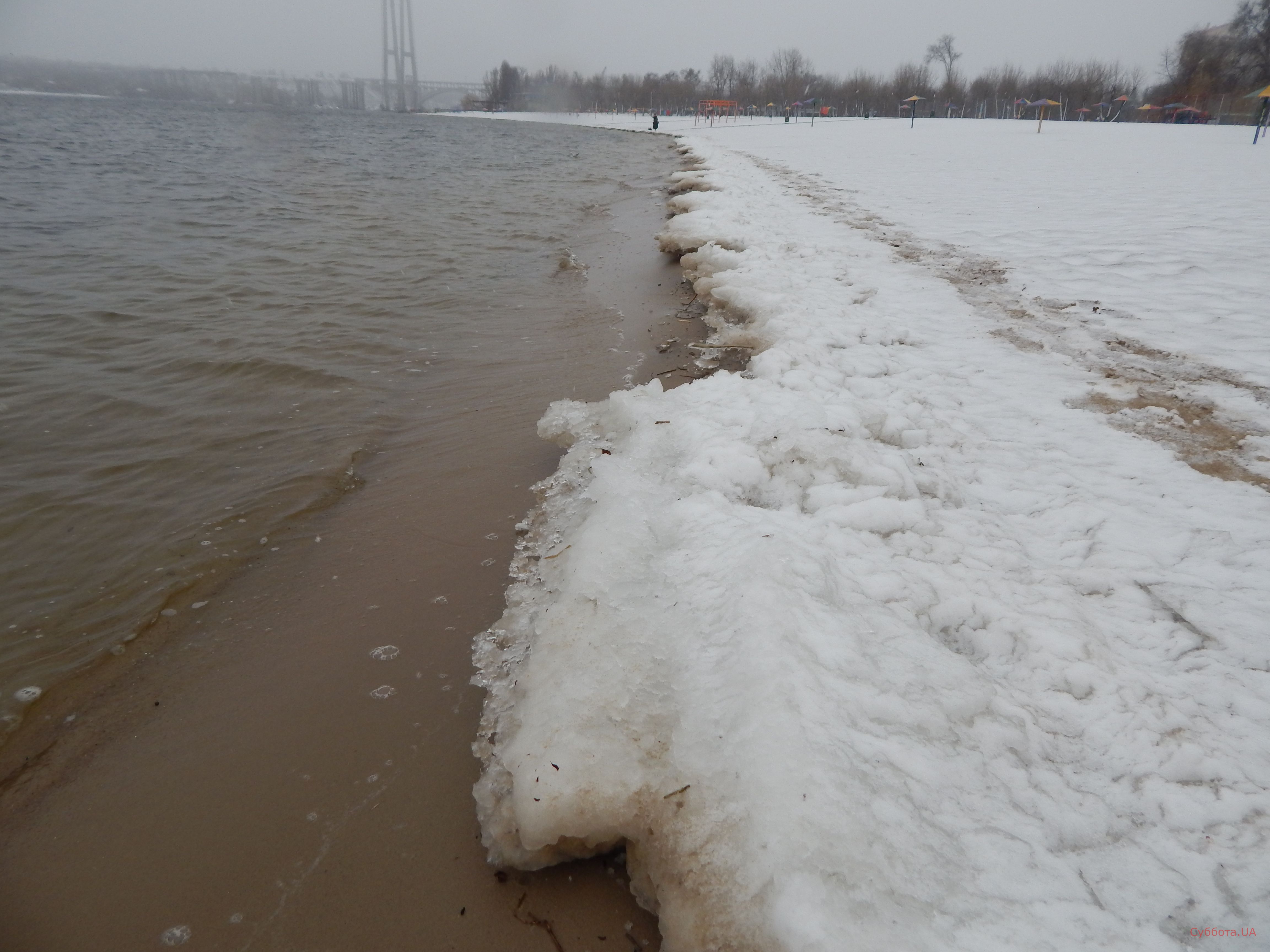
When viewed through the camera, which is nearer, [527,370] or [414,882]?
[414,882]

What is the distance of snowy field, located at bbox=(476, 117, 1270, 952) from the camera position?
4.78 feet

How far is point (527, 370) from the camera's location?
213 inches

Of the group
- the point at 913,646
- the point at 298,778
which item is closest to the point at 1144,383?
the point at 913,646

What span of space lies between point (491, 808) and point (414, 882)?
27cm

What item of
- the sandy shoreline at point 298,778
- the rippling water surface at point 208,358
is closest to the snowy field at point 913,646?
the sandy shoreline at point 298,778

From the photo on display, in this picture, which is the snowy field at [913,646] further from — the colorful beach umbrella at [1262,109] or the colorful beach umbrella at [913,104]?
the colorful beach umbrella at [913,104]

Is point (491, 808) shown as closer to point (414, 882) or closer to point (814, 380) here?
point (414, 882)

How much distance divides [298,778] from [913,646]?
6.97 feet

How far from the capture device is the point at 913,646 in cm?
210

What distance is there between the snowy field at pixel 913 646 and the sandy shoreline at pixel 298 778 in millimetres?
184

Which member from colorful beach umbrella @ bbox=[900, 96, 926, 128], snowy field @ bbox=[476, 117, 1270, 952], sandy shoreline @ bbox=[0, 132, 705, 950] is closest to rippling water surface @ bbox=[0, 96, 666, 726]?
sandy shoreline @ bbox=[0, 132, 705, 950]

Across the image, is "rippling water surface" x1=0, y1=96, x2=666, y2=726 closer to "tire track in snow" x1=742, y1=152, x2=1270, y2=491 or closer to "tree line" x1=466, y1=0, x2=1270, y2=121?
"tire track in snow" x1=742, y1=152, x2=1270, y2=491

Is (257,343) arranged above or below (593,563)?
above

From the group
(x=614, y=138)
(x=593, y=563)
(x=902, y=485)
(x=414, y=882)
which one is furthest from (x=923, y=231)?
(x=614, y=138)
